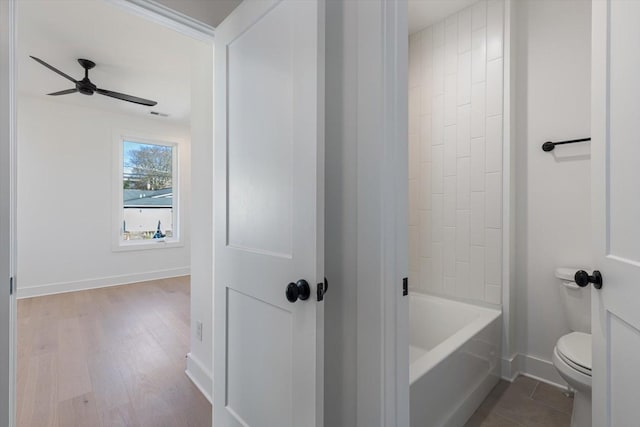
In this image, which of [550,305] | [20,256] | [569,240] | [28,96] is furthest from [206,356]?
[28,96]

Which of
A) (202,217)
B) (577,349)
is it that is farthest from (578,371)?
(202,217)

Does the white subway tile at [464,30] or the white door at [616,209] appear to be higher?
the white subway tile at [464,30]

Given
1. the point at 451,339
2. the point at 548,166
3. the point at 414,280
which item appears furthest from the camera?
the point at 414,280

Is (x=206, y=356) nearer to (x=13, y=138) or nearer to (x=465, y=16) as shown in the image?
(x=13, y=138)

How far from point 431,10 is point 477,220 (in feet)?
5.38

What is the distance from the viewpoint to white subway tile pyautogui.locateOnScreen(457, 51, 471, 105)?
233cm

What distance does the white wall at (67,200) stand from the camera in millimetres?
4039

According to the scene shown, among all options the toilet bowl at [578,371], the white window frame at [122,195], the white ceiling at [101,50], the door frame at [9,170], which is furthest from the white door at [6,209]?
the white window frame at [122,195]

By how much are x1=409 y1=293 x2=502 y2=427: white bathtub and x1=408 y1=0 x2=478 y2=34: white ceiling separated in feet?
7.36

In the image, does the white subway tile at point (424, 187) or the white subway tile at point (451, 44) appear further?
the white subway tile at point (424, 187)

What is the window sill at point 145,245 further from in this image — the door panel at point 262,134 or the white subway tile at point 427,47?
the white subway tile at point 427,47

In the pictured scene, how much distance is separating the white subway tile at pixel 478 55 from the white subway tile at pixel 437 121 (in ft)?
0.92

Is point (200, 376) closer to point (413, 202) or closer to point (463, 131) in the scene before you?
point (413, 202)

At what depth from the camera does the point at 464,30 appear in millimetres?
2344
